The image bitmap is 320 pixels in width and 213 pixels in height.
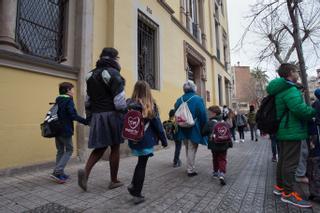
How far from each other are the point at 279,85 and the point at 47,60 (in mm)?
4911

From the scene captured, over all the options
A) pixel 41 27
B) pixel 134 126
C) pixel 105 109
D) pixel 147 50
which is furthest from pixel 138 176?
pixel 147 50

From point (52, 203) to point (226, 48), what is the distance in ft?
78.9

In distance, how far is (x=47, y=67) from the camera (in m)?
5.66

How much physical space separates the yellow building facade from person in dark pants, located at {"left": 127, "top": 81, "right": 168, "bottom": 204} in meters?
2.96

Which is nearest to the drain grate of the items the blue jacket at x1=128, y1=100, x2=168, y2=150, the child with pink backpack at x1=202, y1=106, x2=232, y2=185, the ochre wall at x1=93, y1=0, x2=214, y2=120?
the blue jacket at x1=128, y1=100, x2=168, y2=150

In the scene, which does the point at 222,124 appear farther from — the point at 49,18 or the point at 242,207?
the point at 49,18

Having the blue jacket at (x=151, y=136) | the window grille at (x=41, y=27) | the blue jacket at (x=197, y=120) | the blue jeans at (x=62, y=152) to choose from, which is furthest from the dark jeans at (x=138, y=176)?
the window grille at (x=41, y=27)

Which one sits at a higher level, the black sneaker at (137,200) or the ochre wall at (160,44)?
the ochre wall at (160,44)

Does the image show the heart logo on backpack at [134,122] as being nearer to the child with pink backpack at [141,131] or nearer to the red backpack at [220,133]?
the child with pink backpack at [141,131]

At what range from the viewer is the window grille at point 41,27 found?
5.61m

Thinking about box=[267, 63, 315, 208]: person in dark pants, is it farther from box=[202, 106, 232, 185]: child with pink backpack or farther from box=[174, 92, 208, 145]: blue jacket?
box=[174, 92, 208, 145]: blue jacket

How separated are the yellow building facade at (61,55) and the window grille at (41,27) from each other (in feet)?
0.07

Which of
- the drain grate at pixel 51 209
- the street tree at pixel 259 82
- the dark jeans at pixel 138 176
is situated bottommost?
the drain grate at pixel 51 209

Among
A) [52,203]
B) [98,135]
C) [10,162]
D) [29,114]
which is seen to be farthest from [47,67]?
[52,203]
